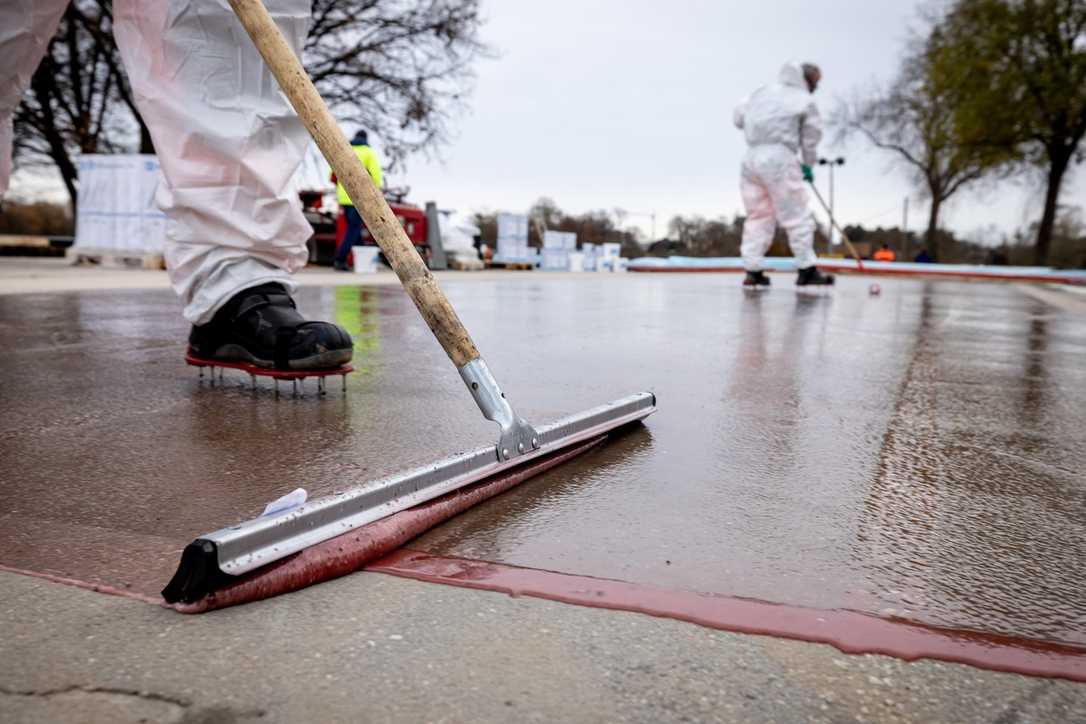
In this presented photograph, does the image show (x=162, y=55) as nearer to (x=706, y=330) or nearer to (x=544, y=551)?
(x=544, y=551)

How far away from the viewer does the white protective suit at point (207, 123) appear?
91.0 inches

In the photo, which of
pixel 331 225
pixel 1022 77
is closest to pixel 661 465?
pixel 331 225

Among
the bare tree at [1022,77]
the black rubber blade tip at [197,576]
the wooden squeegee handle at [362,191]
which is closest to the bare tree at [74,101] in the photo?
the wooden squeegee handle at [362,191]

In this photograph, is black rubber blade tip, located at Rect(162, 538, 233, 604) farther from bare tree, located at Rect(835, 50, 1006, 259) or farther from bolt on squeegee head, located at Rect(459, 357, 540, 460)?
bare tree, located at Rect(835, 50, 1006, 259)

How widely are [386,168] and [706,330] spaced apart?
1500 cm

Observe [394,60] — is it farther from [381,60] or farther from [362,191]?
[362,191]

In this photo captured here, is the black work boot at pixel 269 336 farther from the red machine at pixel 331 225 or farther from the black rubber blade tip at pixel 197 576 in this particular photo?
the red machine at pixel 331 225

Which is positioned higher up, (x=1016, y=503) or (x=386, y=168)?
(x=386, y=168)

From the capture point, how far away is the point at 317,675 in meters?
0.88

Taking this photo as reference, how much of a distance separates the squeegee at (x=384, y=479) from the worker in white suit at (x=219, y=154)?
2.12 feet

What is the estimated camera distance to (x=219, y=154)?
233 centimetres

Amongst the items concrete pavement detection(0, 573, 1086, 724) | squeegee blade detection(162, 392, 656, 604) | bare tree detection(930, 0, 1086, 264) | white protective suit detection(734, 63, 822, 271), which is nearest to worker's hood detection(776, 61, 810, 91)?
white protective suit detection(734, 63, 822, 271)

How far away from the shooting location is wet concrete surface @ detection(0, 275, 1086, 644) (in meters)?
1.20

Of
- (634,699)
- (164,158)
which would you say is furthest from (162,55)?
(634,699)
